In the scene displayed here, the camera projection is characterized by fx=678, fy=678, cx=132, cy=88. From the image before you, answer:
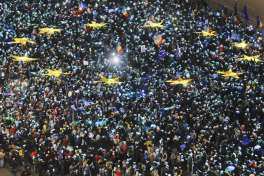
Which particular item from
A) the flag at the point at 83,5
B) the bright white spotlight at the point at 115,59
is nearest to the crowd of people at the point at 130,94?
the flag at the point at 83,5

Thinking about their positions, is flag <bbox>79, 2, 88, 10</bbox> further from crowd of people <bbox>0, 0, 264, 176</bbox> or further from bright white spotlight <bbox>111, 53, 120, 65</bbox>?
bright white spotlight <bbox>111, 53, 120, 65</bbox>

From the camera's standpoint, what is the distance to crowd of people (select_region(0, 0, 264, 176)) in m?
30.7

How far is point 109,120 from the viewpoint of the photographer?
3428 cm

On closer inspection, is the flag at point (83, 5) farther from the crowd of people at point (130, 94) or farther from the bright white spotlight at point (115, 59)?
the bright white spotlight at point (115, 59)

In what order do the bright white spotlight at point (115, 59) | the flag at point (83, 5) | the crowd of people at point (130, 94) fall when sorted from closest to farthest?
1. the crowd of people at point (130, 94)
2. the bright white spotlight at point (115, 59)
3. the flag at point (83, 5)

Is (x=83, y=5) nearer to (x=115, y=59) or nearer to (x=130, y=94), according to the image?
(x=115, y=59)

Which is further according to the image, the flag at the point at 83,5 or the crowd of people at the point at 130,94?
the flag at the point at 83,5

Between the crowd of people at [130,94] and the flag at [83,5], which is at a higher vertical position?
the flag at [83,5]

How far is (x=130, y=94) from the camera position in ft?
123

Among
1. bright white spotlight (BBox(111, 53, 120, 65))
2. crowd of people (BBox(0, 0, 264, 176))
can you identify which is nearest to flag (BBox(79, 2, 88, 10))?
crowd of people (BBox(0, 0, 264, 176))

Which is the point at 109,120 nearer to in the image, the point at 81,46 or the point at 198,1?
the point at 81,46

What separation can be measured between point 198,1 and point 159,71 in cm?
1239

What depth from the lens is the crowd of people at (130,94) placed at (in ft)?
101

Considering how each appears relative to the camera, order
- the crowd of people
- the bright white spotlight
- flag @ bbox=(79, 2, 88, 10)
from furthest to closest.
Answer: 1. flag @ bbox=(79, 2, 88, 10)
2. the bright white spotlight
3. the crowd of people
